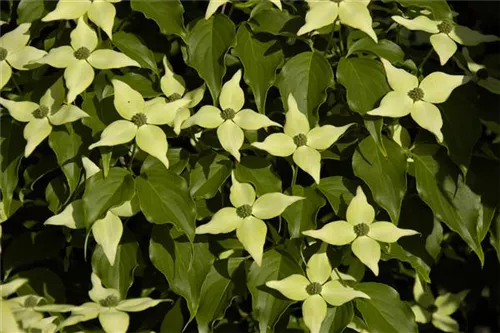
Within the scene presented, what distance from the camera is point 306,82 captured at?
5.73ft

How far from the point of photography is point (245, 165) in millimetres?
1777

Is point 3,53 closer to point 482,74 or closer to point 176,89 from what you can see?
point 176,89

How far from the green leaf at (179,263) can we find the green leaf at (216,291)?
38mm

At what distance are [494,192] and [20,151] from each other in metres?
0.95

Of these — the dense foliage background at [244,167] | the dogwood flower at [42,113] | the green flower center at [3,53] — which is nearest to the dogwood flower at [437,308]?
the dense foliage background at [244,167]

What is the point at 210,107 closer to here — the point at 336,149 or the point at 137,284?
the point at 336,149

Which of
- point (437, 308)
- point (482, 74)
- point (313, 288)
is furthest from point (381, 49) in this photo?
point (437, 308)

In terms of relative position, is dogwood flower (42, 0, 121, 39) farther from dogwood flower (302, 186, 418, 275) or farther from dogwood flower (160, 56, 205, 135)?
dogwood flower (302, 186, 418, 275)

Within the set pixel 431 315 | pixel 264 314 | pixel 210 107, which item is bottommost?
pixel 431 315

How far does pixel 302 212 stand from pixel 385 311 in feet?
0.93

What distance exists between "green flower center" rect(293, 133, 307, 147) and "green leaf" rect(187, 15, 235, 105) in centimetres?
17

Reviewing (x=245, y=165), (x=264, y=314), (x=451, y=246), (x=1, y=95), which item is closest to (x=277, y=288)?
(x=264, y=314)

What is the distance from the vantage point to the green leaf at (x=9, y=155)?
5.79 ft

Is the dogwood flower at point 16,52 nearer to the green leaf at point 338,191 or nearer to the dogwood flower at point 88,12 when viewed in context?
the dogwood flower at point 88,12
